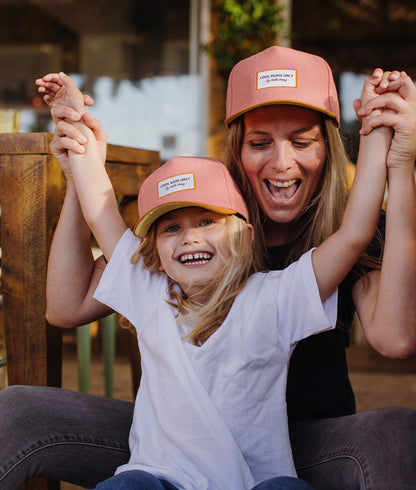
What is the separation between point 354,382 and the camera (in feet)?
8.75

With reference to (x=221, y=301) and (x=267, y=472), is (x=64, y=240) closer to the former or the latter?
(x=221, y=301)

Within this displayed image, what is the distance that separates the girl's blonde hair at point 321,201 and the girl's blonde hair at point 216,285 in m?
0.10

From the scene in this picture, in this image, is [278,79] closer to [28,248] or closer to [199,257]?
[199,257]

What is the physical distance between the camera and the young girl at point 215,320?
0.90 meters

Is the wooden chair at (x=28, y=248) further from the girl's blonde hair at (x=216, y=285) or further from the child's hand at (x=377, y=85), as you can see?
the child's hand at (x=377, y=85)

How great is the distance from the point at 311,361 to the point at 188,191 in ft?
1.29

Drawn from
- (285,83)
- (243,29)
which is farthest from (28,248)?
(243,29)

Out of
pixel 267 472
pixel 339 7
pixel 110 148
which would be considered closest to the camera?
pixel 267 472

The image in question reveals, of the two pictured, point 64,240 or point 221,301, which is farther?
point 64,240

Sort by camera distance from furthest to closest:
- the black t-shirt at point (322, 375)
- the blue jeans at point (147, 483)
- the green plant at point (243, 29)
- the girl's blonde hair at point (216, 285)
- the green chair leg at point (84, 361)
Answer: the green plant at point (243, 29) → the green chair leg at point (84, 361) → the black t-shirt at point (322, 375) → the girl's blonde hair at point (216, 285) → the blue jeans at point (147, 483)

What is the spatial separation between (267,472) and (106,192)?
59 centimetres

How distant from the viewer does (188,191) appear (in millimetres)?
1013

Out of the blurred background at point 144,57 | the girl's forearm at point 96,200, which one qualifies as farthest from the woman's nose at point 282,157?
the blurred background at point 144,57

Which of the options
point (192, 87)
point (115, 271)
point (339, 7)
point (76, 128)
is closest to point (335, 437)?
point (115, 271)
